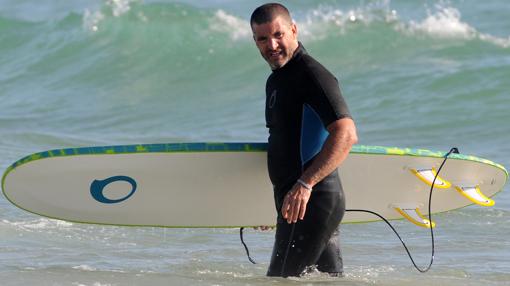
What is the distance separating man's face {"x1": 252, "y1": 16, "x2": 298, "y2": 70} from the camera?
173 inches

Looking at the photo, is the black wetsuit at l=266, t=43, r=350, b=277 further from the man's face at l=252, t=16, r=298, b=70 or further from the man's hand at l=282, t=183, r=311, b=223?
the man's hand at l=282, t=183, r=311, b=223

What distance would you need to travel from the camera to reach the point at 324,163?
14.1 ft

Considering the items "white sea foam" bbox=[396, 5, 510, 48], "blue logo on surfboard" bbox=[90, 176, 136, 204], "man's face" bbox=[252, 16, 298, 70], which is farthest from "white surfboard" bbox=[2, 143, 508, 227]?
"white sea foam" bbox=[396, 5, 510, 48]

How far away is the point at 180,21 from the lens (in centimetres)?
1872

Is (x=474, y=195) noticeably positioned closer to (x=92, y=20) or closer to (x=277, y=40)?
(x=277, y=40)

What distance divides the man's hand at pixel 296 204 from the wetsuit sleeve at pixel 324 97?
0.29 meters

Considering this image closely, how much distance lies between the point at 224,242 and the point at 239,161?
1.81 metres

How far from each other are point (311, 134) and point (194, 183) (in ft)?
3.38

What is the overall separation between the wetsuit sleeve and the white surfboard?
2.57 feet

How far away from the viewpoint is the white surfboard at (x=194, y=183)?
520 cm

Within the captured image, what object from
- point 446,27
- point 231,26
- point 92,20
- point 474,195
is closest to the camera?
point 474,195

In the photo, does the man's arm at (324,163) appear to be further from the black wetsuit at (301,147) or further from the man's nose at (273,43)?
the man's nose at (273,43)

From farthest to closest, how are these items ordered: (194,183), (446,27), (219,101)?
1. (446,27)
2. (219,101)
3. (194,183)

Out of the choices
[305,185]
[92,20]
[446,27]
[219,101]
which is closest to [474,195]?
[305,185]
